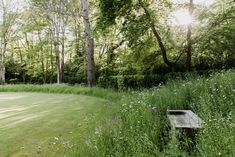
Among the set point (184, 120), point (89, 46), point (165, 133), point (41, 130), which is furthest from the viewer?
point (89, 46)

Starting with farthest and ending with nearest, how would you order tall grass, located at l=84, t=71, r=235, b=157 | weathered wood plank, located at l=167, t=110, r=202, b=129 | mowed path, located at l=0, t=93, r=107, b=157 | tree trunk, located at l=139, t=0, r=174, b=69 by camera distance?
tree trunk, located at l=139, t=0, r=174, b=69
mowed path, located at l=0, t=93, r=107, b=157
weathered wood plank, located at l=167, t=110, r=202, b=129
tall grass, located at l=84, t=71, r=235, b=157

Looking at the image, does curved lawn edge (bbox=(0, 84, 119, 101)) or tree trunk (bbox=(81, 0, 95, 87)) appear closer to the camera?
curved lawn edge (bbox=(0, 84, 119, 101))

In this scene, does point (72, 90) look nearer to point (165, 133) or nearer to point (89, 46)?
point (89, 46)

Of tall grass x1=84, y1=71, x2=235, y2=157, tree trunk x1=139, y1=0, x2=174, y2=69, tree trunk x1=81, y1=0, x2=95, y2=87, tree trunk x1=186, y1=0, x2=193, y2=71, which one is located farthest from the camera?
tree trunk x1=81, y1=0, x2=95, y2=87

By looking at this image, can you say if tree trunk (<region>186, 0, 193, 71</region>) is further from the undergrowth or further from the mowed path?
the undergrowth

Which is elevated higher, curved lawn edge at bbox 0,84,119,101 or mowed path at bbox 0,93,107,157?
curved lawn edge at bbox 0,84,119,101

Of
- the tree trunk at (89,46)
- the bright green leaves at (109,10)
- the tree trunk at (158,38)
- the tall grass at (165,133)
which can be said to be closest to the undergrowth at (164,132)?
the tall grass at (165,133)

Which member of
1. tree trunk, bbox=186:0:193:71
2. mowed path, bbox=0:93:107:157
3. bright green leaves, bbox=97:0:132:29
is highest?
bright green leaves, bbox=97:0:132:29

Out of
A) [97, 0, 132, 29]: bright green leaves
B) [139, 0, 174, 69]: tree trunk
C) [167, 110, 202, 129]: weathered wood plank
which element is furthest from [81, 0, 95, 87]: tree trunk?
[167, 110, 202, 129]: weathered wood plank

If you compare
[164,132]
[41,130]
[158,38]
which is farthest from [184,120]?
[158,38]

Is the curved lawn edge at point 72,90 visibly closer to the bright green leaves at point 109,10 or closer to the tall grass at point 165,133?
the bright green leaves at point 109,10

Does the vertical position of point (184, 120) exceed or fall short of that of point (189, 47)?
it falls short

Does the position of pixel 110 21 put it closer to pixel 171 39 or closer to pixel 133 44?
pixel 133 44

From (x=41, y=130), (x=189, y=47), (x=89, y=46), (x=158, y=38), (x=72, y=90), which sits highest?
(x=158, y=38)
